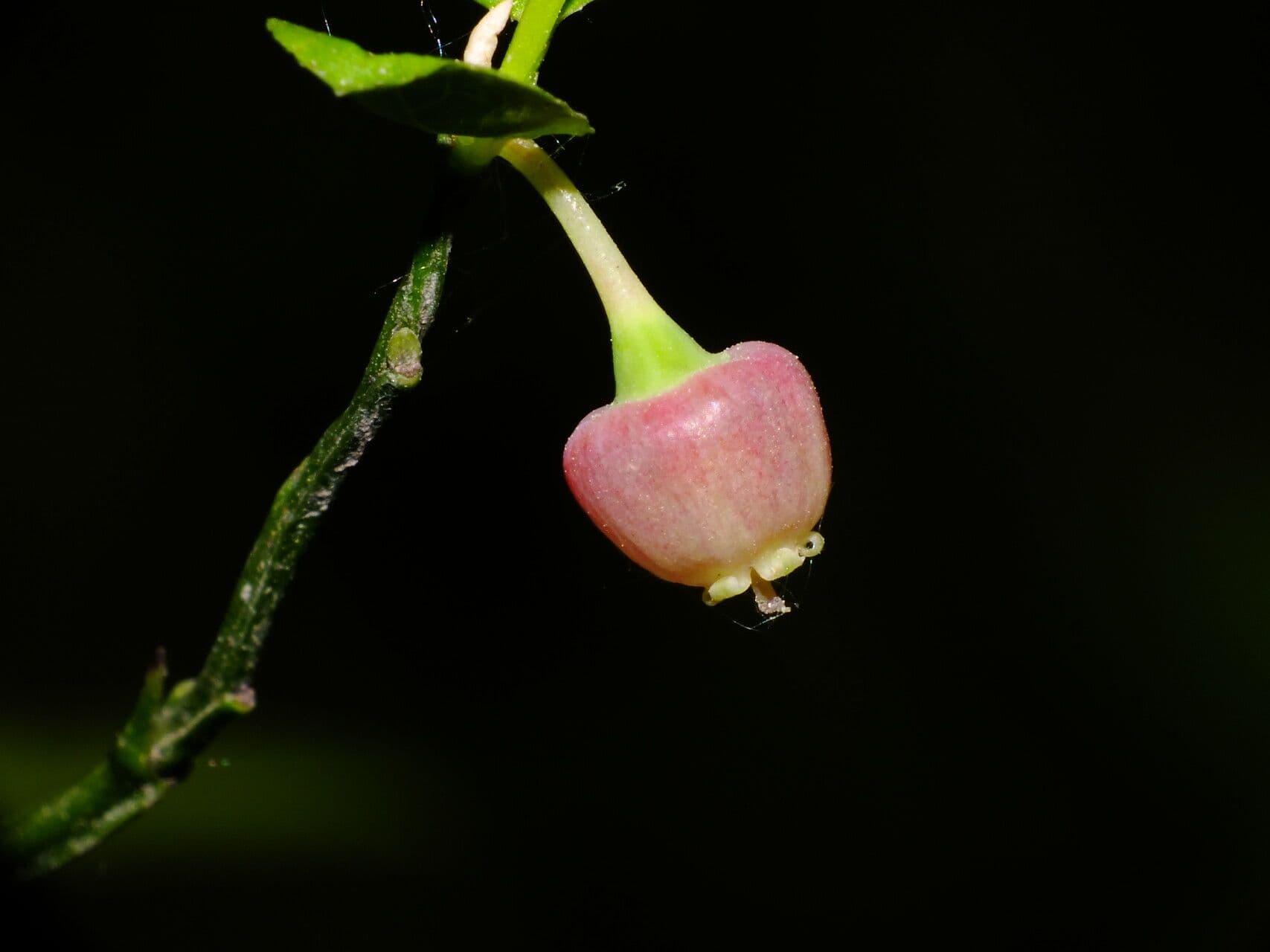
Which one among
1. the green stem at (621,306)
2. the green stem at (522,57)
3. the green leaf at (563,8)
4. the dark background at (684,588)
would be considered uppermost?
the dark background at (684,588)

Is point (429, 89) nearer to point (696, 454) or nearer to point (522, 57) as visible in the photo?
point (522, 57)

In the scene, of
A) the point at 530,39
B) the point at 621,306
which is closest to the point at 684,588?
the point at 621,306

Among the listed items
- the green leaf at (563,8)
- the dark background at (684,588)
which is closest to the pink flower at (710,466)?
the green leaf at (563,8)

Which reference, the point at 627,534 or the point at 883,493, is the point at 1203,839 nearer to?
the point at 883,493

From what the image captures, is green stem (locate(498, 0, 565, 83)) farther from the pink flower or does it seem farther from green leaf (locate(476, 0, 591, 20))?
the pink flower

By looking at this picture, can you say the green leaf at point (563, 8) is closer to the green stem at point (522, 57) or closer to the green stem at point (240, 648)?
the green stem at point (522, 57)
